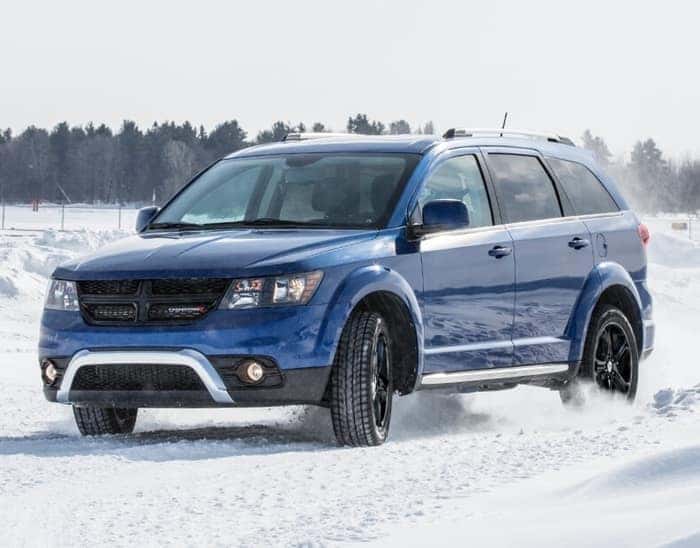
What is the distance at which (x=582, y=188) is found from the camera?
10.5 m

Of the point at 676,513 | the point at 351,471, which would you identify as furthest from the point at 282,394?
the point at 676,513

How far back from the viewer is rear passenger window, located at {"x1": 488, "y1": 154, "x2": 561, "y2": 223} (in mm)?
9492

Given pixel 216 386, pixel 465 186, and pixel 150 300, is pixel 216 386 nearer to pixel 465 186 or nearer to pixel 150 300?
pixel 150 300

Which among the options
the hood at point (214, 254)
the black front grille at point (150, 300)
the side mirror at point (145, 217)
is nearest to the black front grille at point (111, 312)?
the black front grille at point (150, 300)

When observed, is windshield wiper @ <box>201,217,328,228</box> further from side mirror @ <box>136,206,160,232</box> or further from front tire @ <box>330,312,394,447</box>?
front tire @ <box>330,312,394,447</box>

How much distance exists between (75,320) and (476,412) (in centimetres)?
340

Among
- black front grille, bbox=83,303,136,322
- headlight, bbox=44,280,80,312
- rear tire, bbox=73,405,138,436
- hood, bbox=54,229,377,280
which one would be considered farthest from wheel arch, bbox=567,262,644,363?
headlight, bbox=44,280,80,312

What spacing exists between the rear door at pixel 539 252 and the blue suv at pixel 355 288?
2 cm

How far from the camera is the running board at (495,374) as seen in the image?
8.62 m

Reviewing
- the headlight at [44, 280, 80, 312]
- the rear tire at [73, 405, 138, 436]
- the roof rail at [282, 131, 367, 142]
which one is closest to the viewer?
the headlight at [44, 280, 80, 312]

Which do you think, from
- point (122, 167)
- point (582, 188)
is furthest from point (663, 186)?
point (582, 188)

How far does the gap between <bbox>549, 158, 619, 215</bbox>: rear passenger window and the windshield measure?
1776 mm

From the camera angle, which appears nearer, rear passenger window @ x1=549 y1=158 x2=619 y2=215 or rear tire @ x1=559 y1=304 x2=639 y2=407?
rear tire @ x1=559 y1=304 x2=639 y2=407

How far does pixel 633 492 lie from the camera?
19.5 ft
